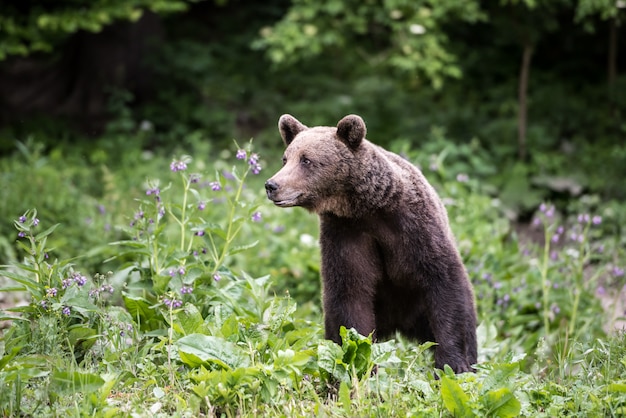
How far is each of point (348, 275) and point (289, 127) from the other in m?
0.85

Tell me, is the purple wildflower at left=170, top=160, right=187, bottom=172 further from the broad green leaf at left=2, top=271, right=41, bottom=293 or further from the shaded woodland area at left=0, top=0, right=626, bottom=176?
the shaded woodland area at left=0, top=0, right=626, bottom=176

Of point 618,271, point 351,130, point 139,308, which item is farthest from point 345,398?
point 618,271

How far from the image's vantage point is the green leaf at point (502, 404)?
3.25 metres

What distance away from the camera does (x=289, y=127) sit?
4.09 meters

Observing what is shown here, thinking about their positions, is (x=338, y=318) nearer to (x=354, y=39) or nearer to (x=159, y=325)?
(x=159, y=325)

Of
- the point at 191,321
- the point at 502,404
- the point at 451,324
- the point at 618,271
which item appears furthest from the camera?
the point at 618,271

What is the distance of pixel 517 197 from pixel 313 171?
5635mm

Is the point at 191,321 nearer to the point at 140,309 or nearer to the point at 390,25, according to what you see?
the point at 140,309

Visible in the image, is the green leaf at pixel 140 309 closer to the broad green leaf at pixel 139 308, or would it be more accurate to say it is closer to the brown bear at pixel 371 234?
the broad green leaf at pixel 139 308

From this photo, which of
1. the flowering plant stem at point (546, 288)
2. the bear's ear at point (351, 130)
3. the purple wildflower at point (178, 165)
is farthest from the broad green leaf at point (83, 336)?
the flowering plant stem at point (546, 288)

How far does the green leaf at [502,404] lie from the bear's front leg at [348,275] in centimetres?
93

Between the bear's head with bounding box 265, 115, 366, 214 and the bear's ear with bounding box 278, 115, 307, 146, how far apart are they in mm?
171

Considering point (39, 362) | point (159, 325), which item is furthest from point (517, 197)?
point (39, 362)

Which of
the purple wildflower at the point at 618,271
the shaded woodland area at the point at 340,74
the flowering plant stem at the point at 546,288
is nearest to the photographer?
the flowering plant stem at the point at 546,288
